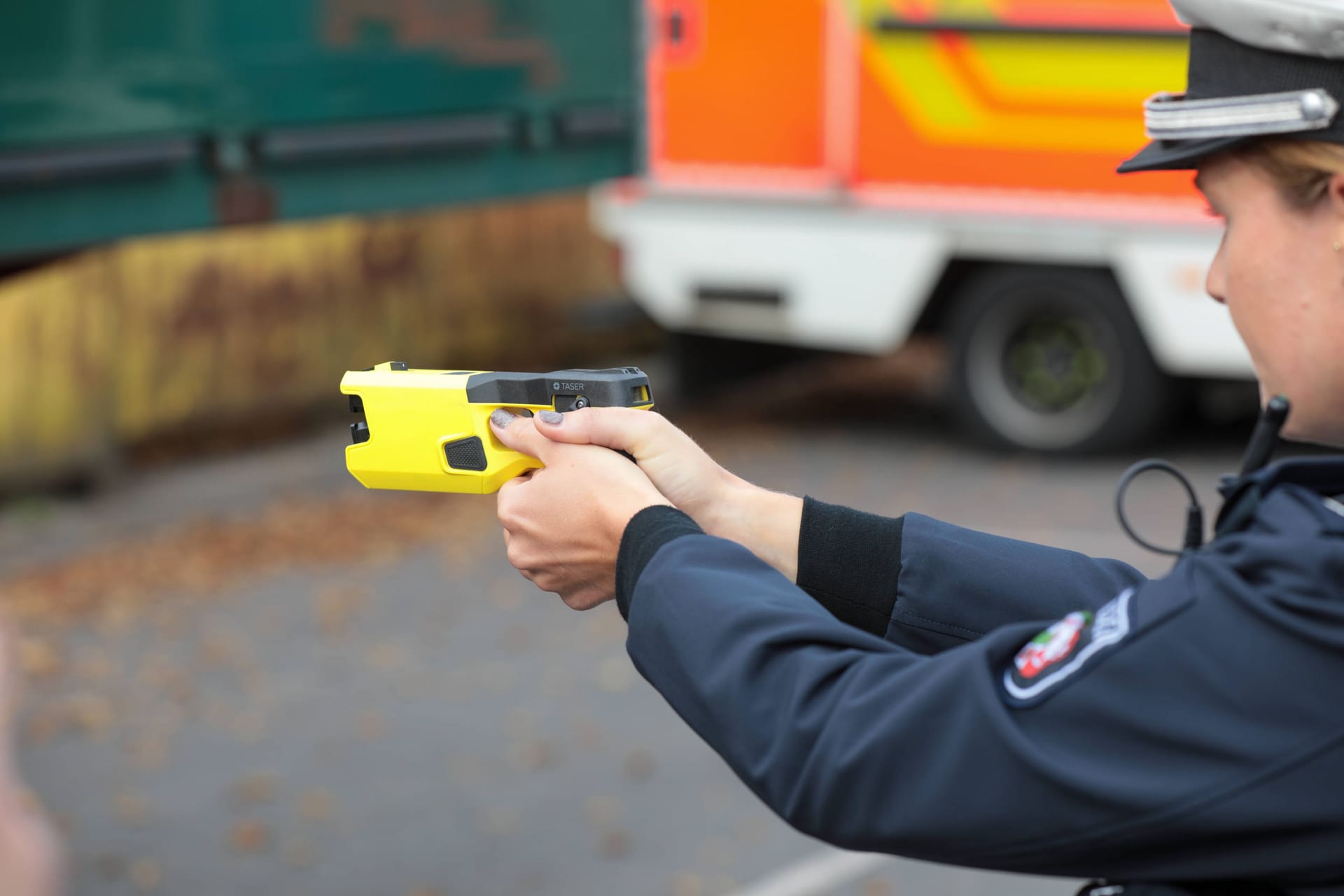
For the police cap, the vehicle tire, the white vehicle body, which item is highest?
the police cap

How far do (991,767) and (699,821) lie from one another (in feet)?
10.0

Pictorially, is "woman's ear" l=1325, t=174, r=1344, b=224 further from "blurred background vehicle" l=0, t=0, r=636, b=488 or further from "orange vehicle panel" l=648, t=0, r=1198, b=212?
"orange vehicle panel" l=648, t=0, r=1198, b=212

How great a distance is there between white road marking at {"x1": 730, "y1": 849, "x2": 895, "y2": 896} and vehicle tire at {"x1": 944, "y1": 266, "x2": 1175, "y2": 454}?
11.1 feet

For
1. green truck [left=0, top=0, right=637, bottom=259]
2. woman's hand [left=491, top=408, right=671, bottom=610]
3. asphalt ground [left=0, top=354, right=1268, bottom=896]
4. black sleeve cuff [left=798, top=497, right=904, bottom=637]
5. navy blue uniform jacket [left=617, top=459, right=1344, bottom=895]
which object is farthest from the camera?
asphalt ground [left=0, top=354, right=1268, bottom=896]

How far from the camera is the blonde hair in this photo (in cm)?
117

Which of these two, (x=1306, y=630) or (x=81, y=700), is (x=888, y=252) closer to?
(x=81, y=700)

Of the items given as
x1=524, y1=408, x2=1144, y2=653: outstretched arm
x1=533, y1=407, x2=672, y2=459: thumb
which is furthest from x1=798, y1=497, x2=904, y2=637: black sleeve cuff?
x1=533, y1=407, x2=672, y2=459: thumb

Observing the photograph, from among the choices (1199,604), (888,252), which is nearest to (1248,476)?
(1199,604)

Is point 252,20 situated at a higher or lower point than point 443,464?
higher

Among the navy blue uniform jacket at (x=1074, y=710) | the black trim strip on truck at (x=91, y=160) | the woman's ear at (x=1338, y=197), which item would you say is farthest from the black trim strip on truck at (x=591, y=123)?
the woman's ear at (x=1338, y=197)

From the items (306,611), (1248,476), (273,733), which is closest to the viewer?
(1248,476)

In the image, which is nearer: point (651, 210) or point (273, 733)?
point (273, 733)

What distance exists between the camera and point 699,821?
13.5ft

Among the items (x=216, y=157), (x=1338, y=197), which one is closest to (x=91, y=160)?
(x=216, y=157)
